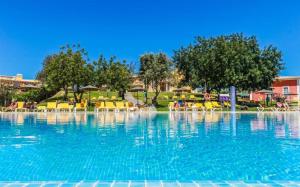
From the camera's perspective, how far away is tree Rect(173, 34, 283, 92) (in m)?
32.5

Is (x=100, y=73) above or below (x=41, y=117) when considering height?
above

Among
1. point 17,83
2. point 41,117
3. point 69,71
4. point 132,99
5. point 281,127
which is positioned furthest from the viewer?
point 17,83

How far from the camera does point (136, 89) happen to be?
34.9m

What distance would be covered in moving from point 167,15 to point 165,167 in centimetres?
3608

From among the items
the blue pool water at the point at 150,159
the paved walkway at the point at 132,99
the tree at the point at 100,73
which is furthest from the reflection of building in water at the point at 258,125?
the paved walkway at the point at 132,99

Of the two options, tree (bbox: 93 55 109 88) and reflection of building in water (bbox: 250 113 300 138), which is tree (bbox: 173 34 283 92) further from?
reflection of building in water (bbox: 250 113 300 138)

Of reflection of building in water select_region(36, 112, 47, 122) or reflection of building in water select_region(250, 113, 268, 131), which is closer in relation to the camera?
reflection of building in water select_region(250, 113, 268, 131)

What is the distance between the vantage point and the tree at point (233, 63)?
32.5 m

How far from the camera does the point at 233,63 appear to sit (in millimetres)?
32531

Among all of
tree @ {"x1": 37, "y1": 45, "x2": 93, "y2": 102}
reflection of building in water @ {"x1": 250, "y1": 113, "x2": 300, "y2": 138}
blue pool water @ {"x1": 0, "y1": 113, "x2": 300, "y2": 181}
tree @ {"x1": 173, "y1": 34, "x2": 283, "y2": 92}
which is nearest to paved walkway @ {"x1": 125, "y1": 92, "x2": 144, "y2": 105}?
tree @ {"x1": 173, "y1": 34, "x2": 283, "y2": 92}

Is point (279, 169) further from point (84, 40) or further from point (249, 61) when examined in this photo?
point (84, 40)

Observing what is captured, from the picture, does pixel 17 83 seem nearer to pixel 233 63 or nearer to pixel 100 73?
pixel 100 73

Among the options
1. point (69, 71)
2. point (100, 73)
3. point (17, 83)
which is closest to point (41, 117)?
point (69, 71)

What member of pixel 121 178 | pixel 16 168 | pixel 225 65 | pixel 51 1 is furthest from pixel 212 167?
pixel 51 1
